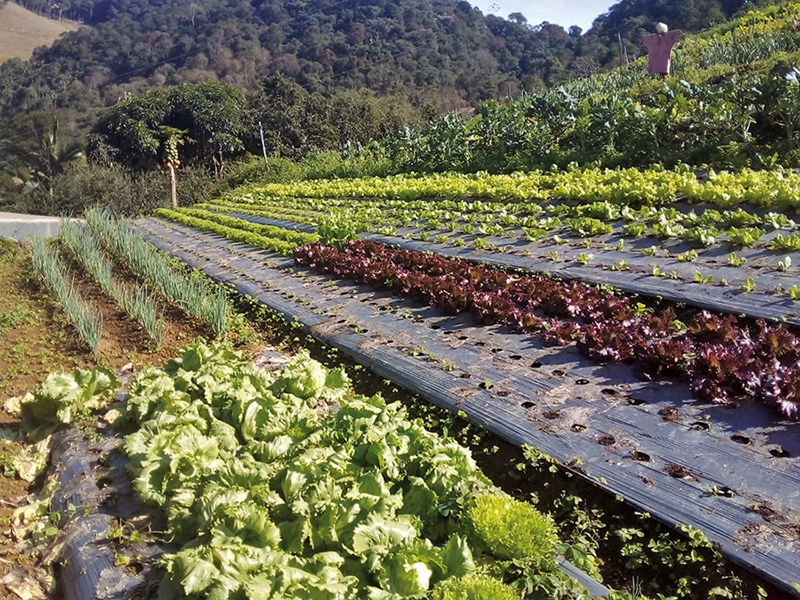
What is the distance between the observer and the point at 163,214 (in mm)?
18609

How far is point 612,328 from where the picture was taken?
13.0 ft

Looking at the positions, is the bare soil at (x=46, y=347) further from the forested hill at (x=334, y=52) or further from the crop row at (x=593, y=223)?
the forested hill at (x=334, y=52)

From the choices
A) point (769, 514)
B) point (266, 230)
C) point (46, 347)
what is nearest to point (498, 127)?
point (266, 230)

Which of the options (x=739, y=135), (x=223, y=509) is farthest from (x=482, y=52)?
(x=223, y=509)

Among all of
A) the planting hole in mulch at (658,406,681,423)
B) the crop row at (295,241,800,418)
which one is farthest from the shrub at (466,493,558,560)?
the crop row at (295,241,800,418)

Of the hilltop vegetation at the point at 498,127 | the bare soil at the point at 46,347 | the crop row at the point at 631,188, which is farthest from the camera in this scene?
the hilltop vegetation at the point at 498,127

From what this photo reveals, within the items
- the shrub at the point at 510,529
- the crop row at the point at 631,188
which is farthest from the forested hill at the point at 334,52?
the shrub at the point at 510,529

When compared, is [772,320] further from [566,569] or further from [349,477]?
[349,477]

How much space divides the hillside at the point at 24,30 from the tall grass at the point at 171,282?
90.3 metres

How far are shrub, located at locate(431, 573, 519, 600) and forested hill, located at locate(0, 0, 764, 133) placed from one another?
36885mm

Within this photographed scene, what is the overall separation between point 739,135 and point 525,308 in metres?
6.57

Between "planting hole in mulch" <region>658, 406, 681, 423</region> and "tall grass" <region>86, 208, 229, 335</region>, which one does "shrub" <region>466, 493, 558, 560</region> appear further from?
"tall grass" <region>86, 208, 229, 335</region>

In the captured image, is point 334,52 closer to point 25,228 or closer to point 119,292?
point 25,228

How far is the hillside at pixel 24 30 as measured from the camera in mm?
86625
